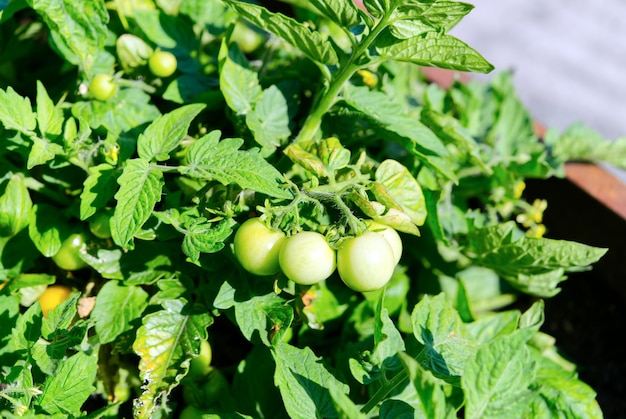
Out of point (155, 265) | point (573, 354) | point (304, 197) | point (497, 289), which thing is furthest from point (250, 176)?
point (573, 354)

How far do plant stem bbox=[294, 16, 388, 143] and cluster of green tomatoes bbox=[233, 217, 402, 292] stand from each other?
0.21 meters

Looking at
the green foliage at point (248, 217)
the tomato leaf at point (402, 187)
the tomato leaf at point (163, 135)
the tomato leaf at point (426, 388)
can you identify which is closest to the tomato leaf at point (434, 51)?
the green foliage at point (248, 217)

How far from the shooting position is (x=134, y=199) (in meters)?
0.69

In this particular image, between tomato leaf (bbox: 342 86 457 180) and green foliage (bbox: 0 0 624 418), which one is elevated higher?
tomato leaf (bbox: 342 86 457 180)

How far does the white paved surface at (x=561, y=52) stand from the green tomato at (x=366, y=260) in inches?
61.3

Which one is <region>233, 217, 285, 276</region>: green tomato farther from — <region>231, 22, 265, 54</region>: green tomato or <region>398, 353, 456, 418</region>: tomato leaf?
<region>231, 22, 265, 54</region>: green tomato

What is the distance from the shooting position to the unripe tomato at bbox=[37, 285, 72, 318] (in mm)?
899

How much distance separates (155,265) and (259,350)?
20 cm

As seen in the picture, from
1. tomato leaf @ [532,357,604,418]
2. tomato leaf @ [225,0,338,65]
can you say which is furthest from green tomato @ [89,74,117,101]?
tomato leaf @ [532,357,604,418]

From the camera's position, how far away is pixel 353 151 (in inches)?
40.2

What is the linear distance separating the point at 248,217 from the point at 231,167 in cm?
13

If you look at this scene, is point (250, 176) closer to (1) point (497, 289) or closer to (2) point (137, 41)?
(2) point (137, 41)

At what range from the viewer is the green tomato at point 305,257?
0.66m

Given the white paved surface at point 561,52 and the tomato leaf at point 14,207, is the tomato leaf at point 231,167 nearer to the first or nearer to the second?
the tomato leaf at point 14,207
